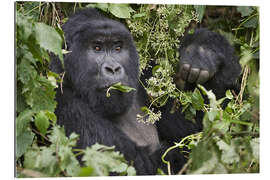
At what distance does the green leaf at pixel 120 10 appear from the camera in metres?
2.71

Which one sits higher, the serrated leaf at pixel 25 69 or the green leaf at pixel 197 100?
the serrated leaf at pixel 25 69

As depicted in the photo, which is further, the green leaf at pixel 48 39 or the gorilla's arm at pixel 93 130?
the gorilla's arm at pixel 93 130

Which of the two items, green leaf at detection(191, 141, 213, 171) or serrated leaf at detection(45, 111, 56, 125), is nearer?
green leaf at detection(191, 141, 213, 171)

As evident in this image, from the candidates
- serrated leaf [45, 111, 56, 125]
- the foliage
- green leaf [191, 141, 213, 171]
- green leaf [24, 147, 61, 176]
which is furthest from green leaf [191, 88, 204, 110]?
green leaf [24, 147, 61, 176]

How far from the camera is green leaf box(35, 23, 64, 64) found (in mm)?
2113

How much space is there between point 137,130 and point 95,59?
609mm

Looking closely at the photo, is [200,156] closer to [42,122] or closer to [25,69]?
[42,122]

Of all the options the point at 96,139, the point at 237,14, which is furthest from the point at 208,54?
the point at 96,139

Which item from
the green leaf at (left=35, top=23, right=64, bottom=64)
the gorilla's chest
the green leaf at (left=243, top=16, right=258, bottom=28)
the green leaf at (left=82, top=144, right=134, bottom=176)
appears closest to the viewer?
the green leaf at (left=82, top=144, right=134, bottom=176)

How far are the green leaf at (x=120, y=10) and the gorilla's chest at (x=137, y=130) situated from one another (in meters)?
0.64

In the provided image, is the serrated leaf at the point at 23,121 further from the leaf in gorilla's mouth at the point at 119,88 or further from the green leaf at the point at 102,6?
the green leaf at the point at 102,6

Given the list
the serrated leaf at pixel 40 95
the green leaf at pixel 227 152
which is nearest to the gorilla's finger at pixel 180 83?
the green leaf at pixel 227 152

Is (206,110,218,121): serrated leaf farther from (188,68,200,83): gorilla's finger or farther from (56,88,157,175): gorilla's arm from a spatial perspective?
(188,68,200,83): gorilla's finger
